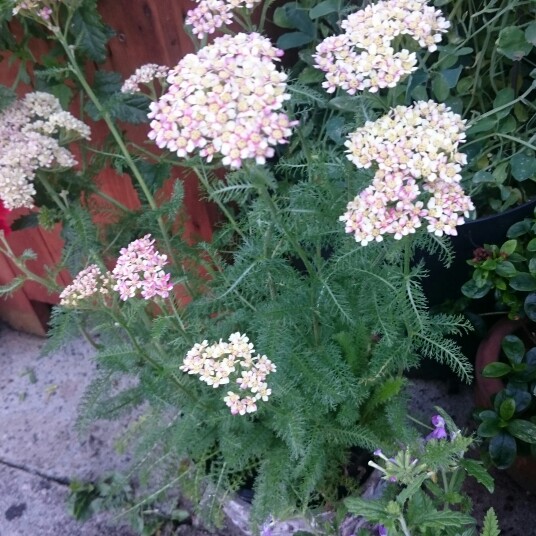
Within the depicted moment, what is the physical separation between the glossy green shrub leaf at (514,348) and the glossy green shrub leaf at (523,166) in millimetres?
408

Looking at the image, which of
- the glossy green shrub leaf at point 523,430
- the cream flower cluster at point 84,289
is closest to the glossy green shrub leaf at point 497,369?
the glossy green shrub leaf at point 523,430

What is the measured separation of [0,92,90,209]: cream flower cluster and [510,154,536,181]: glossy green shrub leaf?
1023 mm

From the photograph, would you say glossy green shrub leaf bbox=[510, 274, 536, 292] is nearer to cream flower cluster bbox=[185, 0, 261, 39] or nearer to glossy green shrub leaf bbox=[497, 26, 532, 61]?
glossy green shrub leaf bbox=[497, 26, 532, 61]

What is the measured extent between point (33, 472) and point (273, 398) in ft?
3.29

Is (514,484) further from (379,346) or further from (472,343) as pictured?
(379,346)

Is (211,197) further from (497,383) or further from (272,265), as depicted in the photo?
(497,383)

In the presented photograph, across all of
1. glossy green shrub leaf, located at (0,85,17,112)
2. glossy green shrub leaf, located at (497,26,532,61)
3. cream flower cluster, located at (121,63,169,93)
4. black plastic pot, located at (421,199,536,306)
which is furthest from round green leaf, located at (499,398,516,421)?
glossy green shrub leaf, located at (0,85,17,112)

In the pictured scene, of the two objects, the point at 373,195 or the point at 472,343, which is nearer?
the point at 373,195

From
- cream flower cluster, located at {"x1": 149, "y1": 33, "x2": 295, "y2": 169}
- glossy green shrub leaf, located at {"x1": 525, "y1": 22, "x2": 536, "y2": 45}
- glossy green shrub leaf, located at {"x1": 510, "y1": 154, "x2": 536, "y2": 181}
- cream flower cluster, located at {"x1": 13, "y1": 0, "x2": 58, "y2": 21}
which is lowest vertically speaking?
glossy green shrub leaf, located at {"x1": 510, "y1": 154, "x2": 536, "y2": 181}

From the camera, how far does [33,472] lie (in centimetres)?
187

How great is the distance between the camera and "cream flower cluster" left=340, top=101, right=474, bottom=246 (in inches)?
35.5

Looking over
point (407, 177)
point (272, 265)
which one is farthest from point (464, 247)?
point (407, 177)

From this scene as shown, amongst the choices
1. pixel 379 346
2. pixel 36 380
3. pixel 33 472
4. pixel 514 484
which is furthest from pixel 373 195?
pixel 36 380

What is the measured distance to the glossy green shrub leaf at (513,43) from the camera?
1.43 metres
